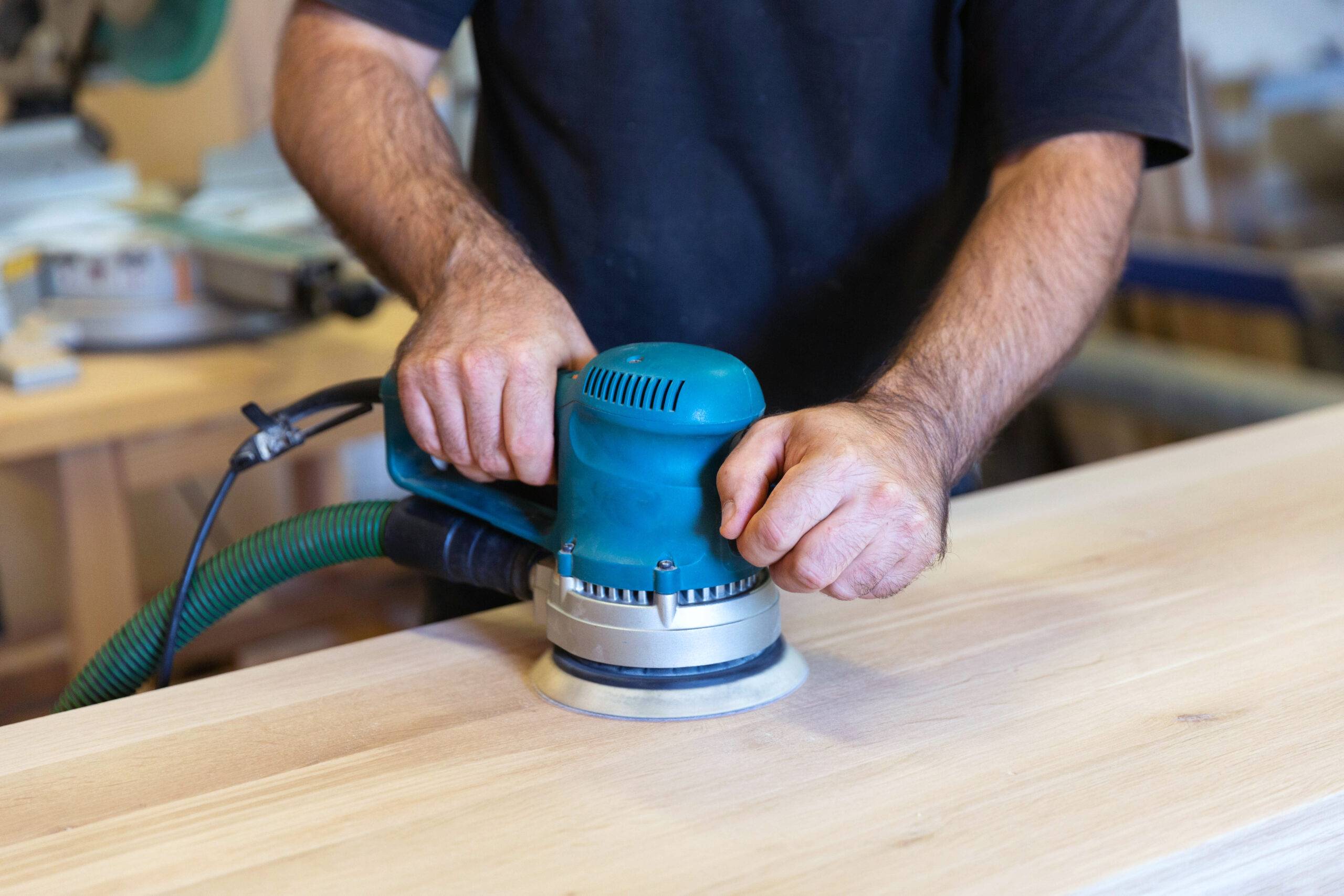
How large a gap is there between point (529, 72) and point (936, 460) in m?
0.56

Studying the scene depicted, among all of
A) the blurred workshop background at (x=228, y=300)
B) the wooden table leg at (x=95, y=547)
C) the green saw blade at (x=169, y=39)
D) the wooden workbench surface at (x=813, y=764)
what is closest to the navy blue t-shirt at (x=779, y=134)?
the blurred workshop background at (x=228, y=300)

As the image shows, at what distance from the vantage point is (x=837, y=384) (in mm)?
1215

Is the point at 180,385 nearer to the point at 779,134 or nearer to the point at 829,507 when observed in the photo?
the point at 779,134

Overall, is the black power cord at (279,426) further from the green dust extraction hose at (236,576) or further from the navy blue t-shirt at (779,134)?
the navy blue t-shirt at (779,134)

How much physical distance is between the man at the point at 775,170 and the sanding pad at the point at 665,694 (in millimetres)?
207

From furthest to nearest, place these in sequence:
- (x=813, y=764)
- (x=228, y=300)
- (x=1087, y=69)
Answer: (x=228, y=300) < (x=1087, y=69) < (x=813, y=764)

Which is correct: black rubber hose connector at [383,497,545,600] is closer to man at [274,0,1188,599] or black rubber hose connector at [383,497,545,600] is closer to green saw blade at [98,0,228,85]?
man at [274,0,1188,599]

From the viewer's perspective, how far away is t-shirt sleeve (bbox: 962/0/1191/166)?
40.5 inches

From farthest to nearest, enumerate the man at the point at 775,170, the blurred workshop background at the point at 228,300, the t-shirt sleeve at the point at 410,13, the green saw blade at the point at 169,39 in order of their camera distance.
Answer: the green saw blade at the point at 169,39, the blurred workshop background at the point at 228,300, the t-shirt sleeve at the point at 410,13, the man at the point at 775,170

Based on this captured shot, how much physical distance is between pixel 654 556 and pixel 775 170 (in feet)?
1.70

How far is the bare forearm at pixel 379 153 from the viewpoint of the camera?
987 mm

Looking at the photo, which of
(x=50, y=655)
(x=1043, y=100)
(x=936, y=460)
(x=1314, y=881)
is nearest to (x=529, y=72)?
(x=1043, y=100)

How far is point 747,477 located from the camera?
0.70 metres

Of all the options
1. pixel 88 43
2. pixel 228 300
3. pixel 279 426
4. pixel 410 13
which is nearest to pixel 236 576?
pixel 279 426
